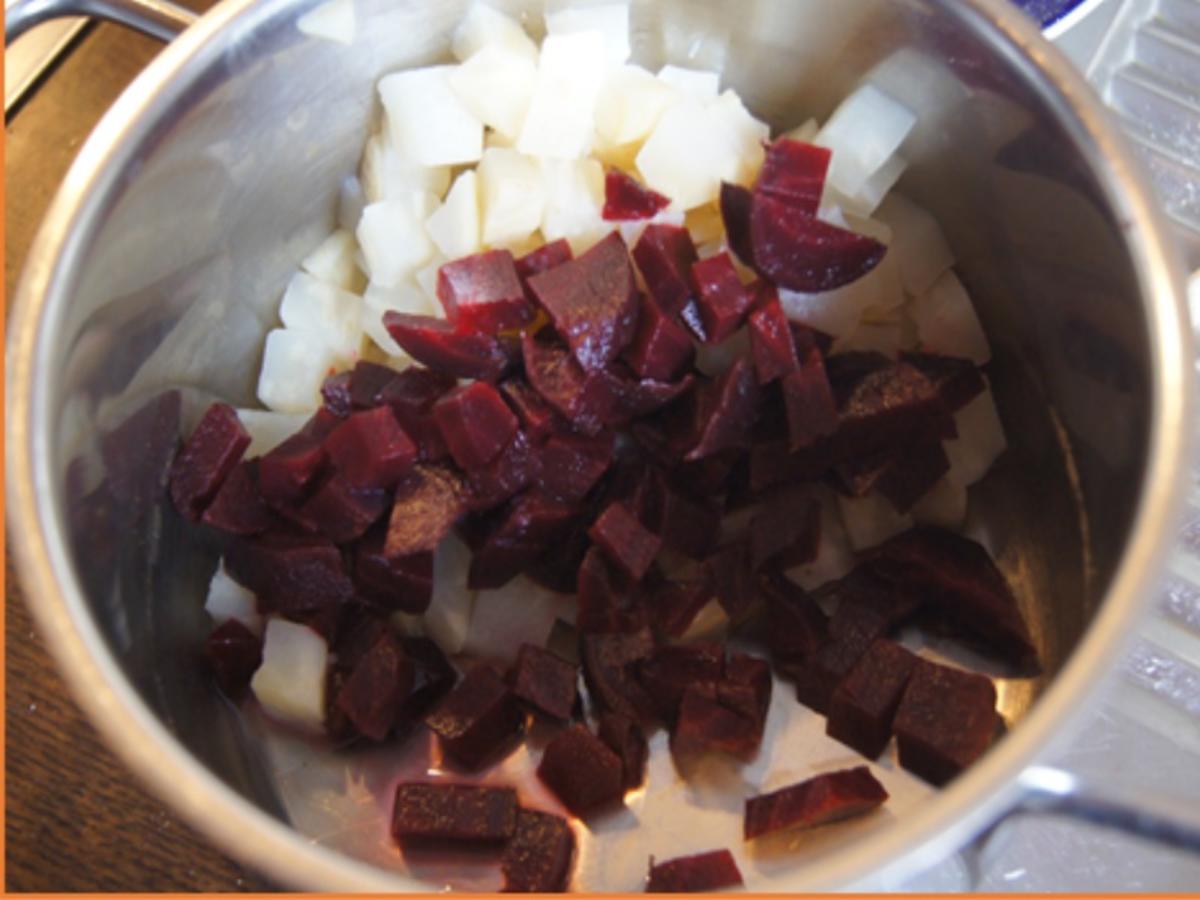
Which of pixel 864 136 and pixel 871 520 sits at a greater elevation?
pixel 864 136

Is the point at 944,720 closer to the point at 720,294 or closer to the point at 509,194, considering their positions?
the point at 720,294

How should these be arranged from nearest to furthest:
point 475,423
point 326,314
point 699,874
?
point 699,874
point 475,423
point 326,314

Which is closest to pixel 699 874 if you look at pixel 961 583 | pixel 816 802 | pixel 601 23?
pixel 816 802

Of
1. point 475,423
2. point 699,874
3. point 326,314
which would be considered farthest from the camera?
point 326,314

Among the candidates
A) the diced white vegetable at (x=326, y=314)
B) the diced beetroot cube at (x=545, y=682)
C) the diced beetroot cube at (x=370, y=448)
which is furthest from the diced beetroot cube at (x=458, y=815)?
the diced white vegetable at (x=326, y=314)

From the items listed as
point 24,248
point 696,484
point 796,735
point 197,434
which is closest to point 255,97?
point 197,434

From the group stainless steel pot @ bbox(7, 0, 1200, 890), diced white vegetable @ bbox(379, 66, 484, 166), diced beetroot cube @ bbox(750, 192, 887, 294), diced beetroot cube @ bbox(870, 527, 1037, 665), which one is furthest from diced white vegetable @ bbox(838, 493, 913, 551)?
diced white vegetable @ bbox(379, 66, 484, 166)

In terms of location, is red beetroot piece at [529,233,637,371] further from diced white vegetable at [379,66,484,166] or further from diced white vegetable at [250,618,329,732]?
diced white vegetable at [250,618,329,732]

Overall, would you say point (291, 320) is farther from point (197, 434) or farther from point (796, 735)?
point (796, 735)
